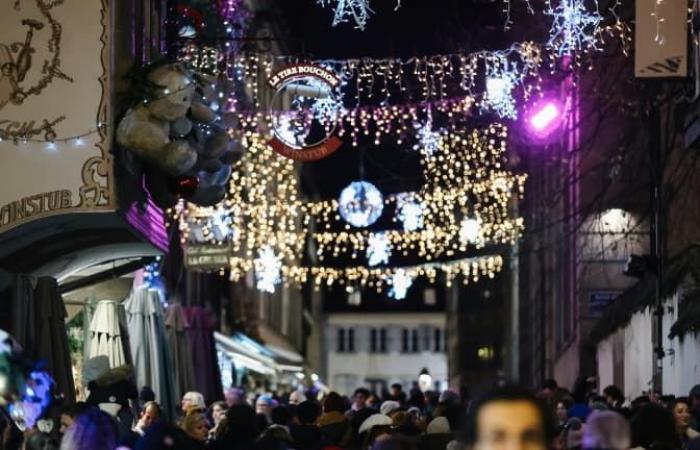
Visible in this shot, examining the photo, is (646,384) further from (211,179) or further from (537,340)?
(537,340)

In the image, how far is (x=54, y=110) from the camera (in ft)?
57.6

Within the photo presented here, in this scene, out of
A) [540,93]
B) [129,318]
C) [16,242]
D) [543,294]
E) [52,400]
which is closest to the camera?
[52,400]

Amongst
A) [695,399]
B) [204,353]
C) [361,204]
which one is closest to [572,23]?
[695,399]

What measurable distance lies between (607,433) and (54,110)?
12.0 m

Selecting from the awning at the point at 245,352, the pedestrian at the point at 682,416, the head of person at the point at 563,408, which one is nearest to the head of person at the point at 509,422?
the pedestrian at the point at 682,416

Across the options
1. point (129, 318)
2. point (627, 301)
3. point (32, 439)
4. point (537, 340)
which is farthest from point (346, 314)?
point (32, 439)

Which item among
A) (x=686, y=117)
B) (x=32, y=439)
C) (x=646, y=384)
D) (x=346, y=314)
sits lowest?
(x=32, y=439)

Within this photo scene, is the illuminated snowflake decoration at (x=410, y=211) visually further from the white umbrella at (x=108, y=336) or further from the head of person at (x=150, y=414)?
the head of person at (x=150, y=414)

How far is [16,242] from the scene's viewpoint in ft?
58.7

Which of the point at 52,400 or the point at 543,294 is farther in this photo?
the point at 543,294

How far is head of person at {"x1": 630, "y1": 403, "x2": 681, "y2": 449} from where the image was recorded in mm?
10422

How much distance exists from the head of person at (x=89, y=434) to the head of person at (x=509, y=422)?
16.3ft

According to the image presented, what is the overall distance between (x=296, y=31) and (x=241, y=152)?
38.9m

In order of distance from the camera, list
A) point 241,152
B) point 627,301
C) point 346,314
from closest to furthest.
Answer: point 241,152 < point 627,301 < point 346,314
